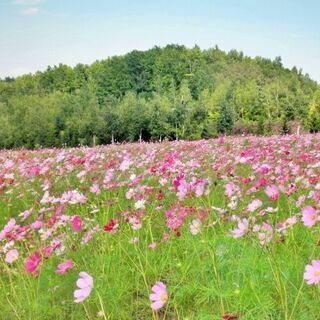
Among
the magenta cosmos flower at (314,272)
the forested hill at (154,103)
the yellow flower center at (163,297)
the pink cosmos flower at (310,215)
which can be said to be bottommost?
the forested hill at (154,103)

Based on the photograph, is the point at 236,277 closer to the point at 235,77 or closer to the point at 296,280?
the point at 296,280

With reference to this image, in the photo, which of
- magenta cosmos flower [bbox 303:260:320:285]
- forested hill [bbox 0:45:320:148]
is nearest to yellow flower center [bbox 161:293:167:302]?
magenta cosmos flower [bbox 303:260:320:285]

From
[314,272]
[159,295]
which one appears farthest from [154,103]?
[314,272]

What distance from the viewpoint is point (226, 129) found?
160ft

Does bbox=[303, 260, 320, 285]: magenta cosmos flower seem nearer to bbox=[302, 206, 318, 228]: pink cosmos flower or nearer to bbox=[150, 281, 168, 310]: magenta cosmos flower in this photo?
bbox=[302, 206, 318, 228]: pink cosmos flower

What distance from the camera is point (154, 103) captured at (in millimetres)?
53625

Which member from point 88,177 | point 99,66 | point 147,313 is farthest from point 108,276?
point 99,66

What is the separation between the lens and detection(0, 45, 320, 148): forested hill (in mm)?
49844

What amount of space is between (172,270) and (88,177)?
9.37 ft

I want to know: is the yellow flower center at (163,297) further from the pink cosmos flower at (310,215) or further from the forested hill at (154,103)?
the forested hill at (154,103)

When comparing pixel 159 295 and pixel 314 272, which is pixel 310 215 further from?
pixel 159 295

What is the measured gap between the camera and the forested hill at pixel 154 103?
4984 centimetres

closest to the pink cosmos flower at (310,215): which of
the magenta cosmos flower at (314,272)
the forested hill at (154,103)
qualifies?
the magenta cosmos flower at (314,272)

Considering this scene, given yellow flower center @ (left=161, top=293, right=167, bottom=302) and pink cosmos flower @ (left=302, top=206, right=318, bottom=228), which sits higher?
pink cosmos flower @ (left=302, top=206, right=318, bottom=228)
